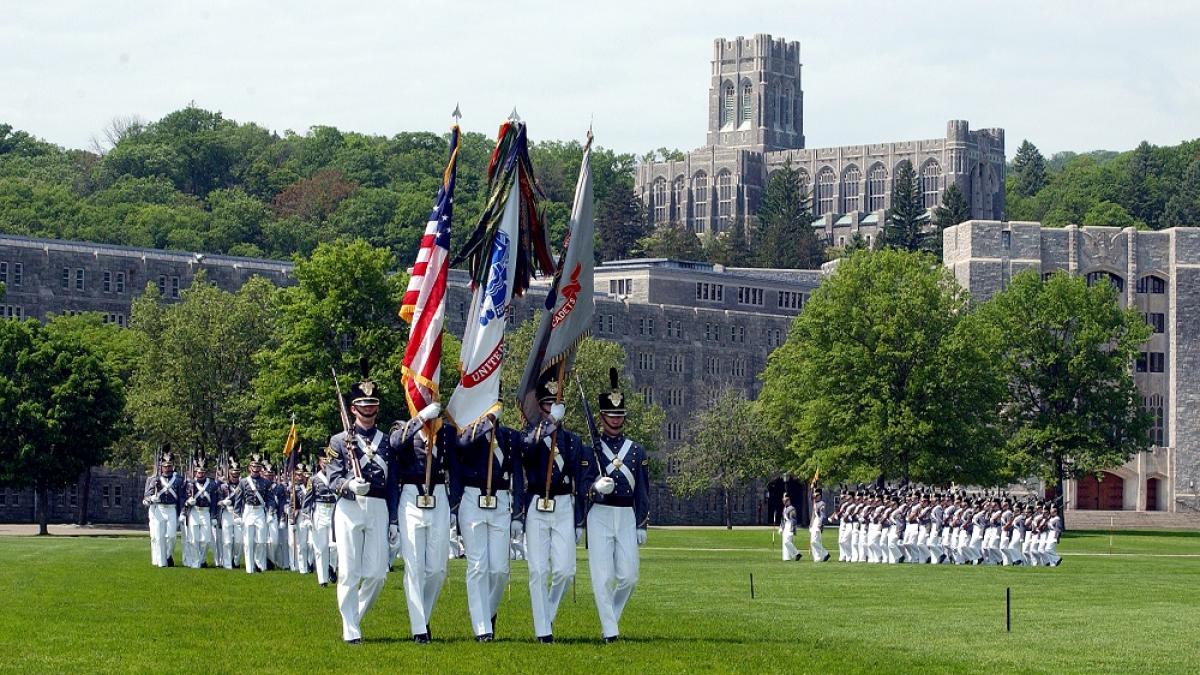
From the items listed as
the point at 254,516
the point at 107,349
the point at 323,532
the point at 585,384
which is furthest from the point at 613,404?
the point at 107,349

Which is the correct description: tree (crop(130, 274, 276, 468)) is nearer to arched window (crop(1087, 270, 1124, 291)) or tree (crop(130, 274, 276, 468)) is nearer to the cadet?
the cadet

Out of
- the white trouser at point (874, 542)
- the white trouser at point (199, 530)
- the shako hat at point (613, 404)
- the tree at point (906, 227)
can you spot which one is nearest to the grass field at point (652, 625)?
the white trouser at point (199, 530)

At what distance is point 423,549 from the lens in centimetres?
2444

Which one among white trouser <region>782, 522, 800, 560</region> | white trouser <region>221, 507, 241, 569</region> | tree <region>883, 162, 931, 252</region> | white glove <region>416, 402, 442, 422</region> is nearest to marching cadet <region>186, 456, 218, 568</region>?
white trouser <region>221, 507, 241, 569</region>

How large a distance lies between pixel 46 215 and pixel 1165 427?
3294 inches

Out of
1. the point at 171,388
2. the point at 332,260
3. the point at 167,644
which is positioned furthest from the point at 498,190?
the point at 171,388

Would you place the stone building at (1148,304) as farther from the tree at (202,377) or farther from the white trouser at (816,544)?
the white trouser at (816,544)

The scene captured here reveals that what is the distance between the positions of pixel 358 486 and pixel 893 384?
66.0 metres

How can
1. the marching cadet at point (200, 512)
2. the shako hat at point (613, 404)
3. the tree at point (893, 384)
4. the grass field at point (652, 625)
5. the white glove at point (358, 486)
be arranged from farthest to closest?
the tree at point (893, 384), the marching cadet at point (200, 512), the shako hat at point (613, 404), the white glove at point (358, 486), the grass field at point (652, 625)

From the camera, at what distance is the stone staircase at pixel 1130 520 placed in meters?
115

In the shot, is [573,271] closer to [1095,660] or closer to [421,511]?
[421,511]

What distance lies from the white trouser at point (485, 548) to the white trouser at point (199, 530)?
2048 centimetres

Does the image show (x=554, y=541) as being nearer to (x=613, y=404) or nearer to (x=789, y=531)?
(x=613, y=404)

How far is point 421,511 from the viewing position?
2444 cm
